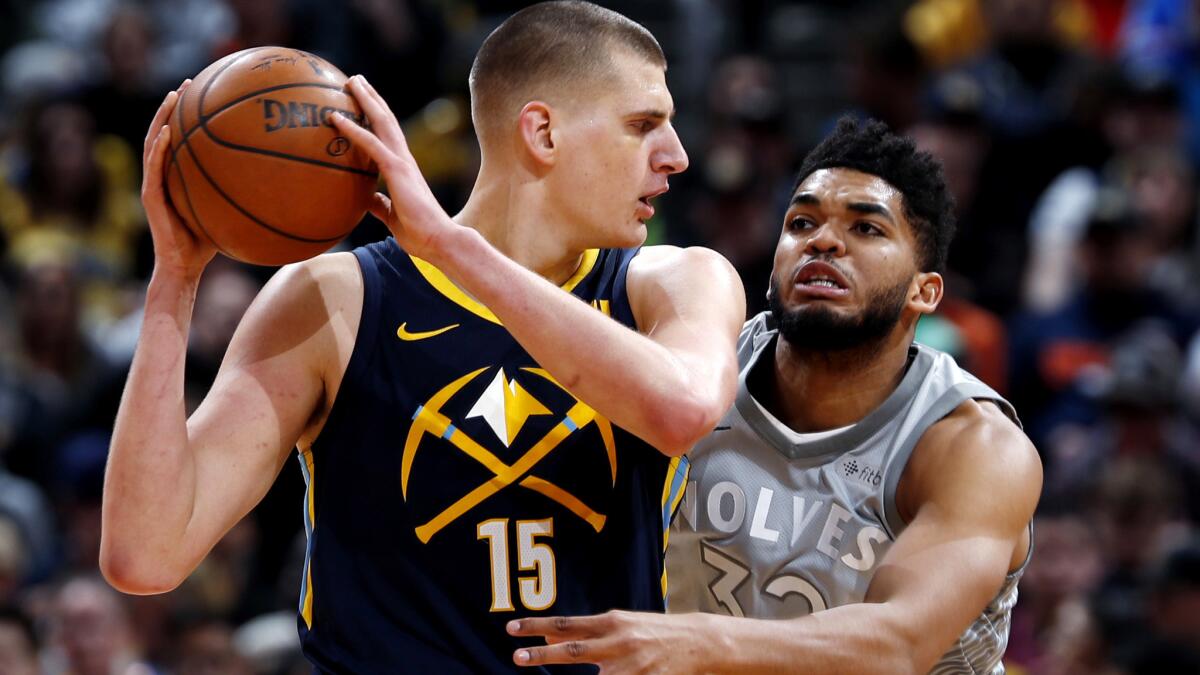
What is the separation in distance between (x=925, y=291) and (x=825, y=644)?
3.72 ft

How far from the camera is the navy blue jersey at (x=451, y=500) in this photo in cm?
364

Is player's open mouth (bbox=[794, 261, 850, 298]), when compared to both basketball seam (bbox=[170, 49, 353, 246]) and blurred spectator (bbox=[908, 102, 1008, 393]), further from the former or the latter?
blurred spectator (bbox=[908, 102, 1008, 393])

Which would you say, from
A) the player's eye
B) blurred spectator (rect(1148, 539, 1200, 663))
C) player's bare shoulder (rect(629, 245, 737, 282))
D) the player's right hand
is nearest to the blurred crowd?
blurred spectator (rect(1148, 539, 1200, 663))

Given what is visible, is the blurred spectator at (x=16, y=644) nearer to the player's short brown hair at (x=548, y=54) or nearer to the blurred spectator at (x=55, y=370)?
the blurred spectator at (x=55, y=370)

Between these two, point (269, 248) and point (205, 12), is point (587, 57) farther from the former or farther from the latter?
point (205, 12)

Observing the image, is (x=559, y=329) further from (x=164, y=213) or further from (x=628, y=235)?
(x=164, y=213)

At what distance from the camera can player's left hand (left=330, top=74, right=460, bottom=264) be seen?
3.37 meters

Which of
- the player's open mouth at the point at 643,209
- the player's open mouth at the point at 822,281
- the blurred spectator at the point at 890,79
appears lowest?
the player's open mouth at the point at 822,281

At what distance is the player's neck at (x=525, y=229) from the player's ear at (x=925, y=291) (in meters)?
0.97

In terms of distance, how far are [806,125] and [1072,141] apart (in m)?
2.05

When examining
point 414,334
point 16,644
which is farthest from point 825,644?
Answer: point 16,644

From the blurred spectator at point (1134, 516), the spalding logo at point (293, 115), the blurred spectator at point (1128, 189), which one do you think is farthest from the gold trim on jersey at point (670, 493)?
the blurred spectator at point (1128, 189)

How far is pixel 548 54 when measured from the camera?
3857mm

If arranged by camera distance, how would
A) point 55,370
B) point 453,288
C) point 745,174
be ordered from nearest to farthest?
point 453,288, point 55,370, point 745,174
